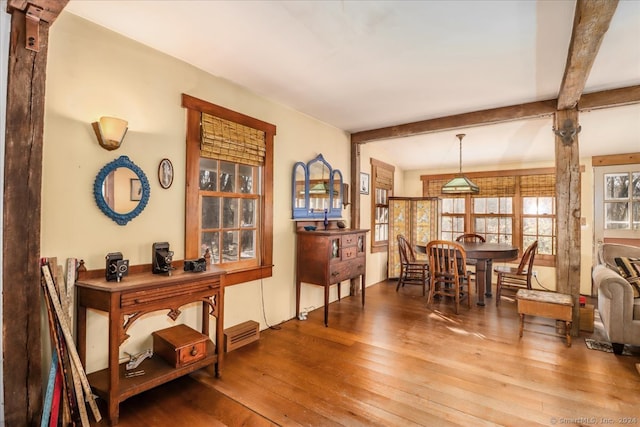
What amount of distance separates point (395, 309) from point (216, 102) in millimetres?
3269

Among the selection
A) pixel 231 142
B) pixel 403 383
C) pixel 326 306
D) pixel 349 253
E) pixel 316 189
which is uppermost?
pixel 231 142

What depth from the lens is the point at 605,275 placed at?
2990mm


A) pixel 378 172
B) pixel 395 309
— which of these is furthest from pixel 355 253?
pixel 378 172

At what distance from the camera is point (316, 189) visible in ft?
13.6

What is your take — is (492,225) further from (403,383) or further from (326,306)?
(403,383)

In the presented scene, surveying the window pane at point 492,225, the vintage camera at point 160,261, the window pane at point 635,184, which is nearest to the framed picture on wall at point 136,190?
the vintage camera at point 160,261

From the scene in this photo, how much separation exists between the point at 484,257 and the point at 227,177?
3.35 metres

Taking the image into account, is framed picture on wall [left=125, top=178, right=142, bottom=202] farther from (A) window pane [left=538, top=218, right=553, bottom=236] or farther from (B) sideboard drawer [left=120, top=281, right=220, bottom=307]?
(A) window pane [left=538, top=218, right=553, bottom=236]

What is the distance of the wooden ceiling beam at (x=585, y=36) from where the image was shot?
164 centimetres

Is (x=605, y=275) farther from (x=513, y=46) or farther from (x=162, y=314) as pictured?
(x=162, y=314)

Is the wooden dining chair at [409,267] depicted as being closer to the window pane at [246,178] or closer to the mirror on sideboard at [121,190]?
the window pane at [246,178]

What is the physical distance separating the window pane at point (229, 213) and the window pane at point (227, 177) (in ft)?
0.35

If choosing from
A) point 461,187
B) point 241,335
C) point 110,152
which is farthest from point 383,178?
point 110,152

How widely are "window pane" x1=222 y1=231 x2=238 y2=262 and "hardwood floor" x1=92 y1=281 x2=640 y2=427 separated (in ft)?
2.83
